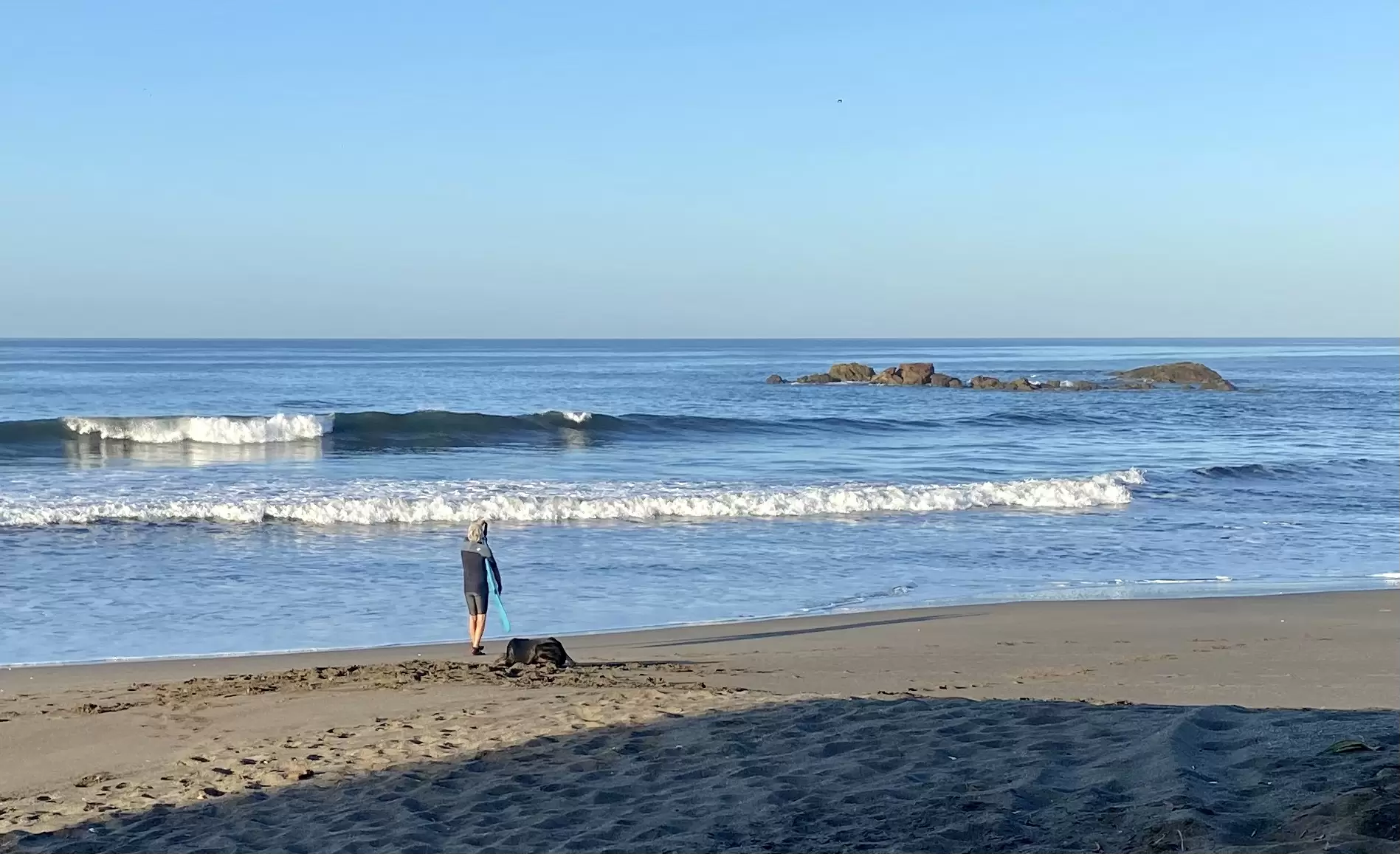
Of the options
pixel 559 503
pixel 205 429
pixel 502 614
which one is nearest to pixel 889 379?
pixel 205 429

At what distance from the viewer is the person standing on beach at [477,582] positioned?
31.2 ft

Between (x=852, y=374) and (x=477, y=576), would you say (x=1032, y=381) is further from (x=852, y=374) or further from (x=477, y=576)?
(x=477, y=576)

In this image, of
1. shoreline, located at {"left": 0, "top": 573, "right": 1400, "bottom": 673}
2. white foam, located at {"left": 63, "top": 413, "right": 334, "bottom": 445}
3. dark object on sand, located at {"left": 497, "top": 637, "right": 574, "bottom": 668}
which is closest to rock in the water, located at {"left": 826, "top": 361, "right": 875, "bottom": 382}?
white foam, located at {"left": 63, "top": 413, "right": 334, "bottom": 445}

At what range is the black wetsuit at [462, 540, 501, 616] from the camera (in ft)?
31.3

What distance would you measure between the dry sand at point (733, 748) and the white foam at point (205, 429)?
2329 centimetres

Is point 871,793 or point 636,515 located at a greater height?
point 871,793

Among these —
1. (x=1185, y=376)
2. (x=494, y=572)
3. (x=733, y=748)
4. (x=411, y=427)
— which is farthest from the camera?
(x=1185, y=376)

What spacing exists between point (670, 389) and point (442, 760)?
1930 inches

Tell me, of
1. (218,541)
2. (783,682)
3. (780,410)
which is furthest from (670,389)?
(783,682)

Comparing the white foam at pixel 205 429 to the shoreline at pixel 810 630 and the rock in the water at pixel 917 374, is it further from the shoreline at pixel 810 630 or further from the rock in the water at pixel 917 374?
the rock in the water at pixel 917 374

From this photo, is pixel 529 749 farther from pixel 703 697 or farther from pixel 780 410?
pixel 780 410

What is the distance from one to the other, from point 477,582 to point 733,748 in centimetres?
402

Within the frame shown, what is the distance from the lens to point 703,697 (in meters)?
7.48

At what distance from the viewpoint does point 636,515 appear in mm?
17797
